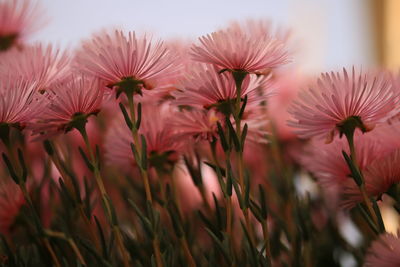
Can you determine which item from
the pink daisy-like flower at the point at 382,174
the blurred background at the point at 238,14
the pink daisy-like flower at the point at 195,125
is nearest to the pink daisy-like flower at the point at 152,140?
the pink daisy-like flower at the point at 195,125

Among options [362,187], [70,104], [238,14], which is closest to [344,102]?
[362,187]

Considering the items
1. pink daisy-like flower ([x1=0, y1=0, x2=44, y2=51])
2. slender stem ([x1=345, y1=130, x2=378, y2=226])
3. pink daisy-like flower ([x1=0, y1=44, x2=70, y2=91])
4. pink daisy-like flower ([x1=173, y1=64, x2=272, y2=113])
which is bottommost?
slender stem ([x1=345, y1=130, x2=378, y2=226])

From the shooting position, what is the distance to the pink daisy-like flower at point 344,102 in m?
0.30

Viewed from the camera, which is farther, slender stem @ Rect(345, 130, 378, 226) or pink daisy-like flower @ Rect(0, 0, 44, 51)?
pink daisy-like flower @ Rect(0, 0, 44, 51)

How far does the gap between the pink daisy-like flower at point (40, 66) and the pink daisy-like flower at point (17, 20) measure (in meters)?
0.12

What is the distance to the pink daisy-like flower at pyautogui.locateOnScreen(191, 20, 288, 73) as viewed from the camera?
293 mm

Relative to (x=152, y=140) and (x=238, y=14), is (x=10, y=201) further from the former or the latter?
(x=238, y=14)

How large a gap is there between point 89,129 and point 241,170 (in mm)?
224

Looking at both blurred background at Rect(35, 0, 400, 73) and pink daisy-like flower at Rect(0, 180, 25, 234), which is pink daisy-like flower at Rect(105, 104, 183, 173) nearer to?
pink daisy-like flower at Rect(0, 180, 25, 234)

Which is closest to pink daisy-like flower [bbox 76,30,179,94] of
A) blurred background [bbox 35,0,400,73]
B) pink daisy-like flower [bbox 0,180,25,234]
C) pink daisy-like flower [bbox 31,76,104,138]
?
pink daisy-like flower [bbox 31,76,104,138]

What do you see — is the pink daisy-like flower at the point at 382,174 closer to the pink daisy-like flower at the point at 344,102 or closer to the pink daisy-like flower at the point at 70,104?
the pink daisy-like flower at the point at 344,102

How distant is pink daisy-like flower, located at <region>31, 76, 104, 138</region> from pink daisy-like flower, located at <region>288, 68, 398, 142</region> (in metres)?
0.11

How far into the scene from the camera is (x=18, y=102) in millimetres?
291

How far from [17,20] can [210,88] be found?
8.9 inches
